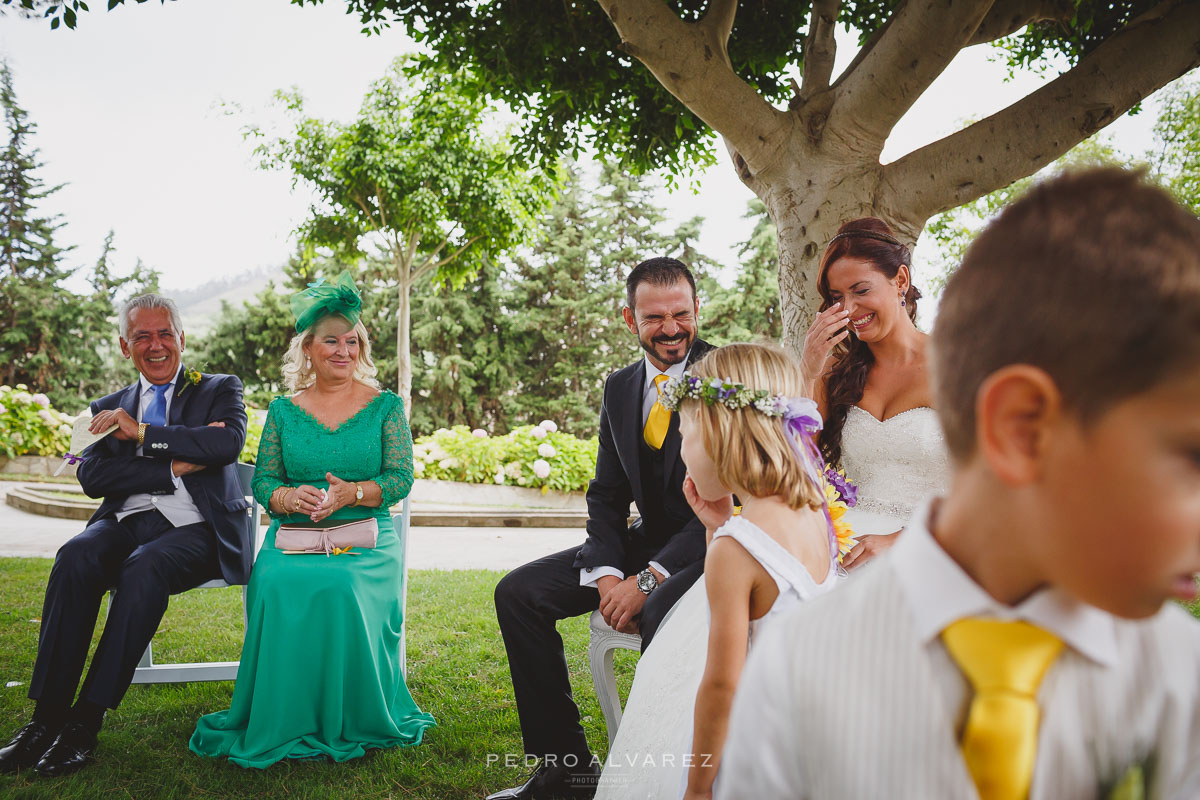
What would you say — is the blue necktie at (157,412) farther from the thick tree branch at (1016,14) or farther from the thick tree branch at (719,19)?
the thick tree branch at (1016,14)

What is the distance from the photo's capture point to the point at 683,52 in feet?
14.3

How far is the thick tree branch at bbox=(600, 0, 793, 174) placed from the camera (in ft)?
14.1

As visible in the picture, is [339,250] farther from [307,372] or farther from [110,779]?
[110,779]

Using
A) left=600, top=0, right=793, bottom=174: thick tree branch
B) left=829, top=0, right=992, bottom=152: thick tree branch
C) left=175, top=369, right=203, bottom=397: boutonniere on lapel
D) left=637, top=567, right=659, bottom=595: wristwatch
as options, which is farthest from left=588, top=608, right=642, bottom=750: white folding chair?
left=829, top=0, right=992, bottom=152: thick tree branch

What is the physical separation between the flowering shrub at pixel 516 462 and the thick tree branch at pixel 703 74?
8.11 meters

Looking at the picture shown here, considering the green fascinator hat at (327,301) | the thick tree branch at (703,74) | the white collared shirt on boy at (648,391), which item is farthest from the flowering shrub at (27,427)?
the white collared shirt on boy at (648,391)

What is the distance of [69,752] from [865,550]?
3.13m

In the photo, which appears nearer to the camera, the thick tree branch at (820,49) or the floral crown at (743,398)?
the floral crown at (743,398)

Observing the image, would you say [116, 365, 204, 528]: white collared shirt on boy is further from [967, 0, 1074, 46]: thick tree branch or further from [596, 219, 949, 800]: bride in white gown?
[967, 0, 1074, 46]: thick tree branch

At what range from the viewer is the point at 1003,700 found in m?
0.76

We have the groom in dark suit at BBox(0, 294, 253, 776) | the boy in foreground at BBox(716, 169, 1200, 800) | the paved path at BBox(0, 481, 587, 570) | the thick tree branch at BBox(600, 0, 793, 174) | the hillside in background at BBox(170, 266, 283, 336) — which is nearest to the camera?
the boy in foreground at BBox(716, 169, 1200, 800)

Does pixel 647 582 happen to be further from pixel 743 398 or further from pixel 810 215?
pixel 810 215

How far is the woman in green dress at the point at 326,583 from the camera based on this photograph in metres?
3.44

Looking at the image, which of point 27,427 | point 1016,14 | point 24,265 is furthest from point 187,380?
point 24,265
